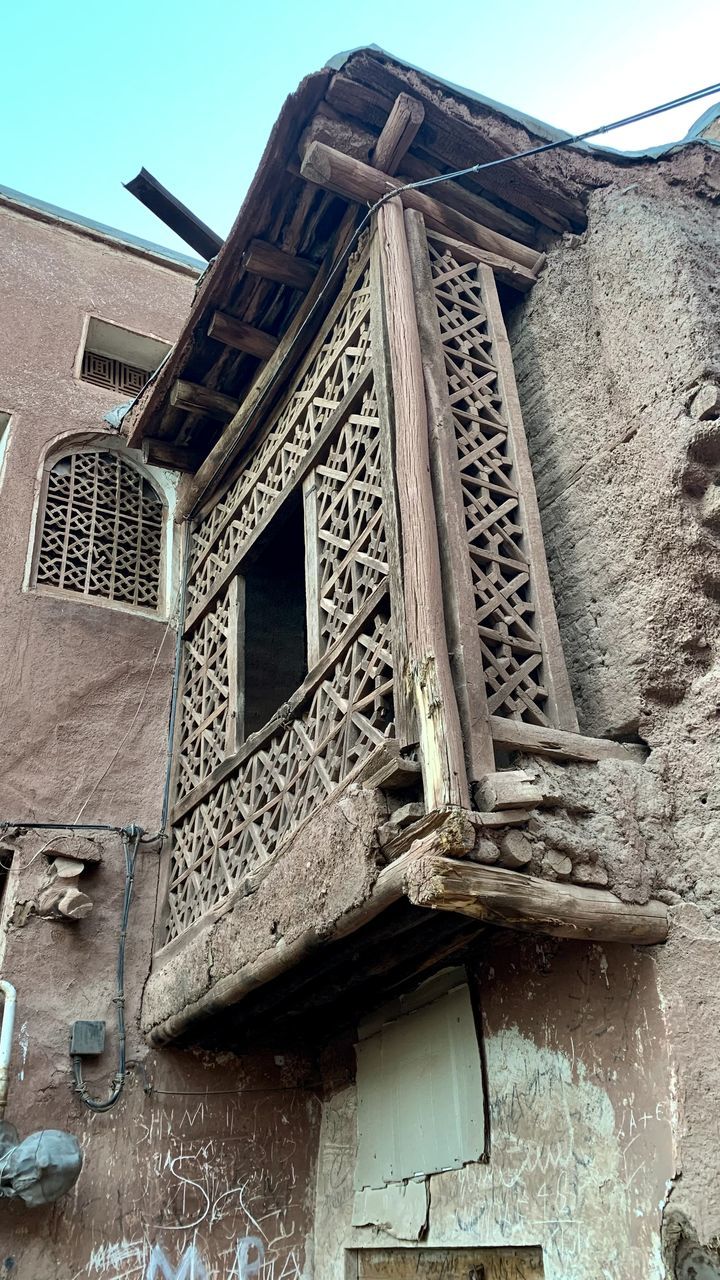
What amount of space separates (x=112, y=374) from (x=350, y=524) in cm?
469

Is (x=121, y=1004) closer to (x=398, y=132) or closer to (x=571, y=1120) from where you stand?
(x=571, y=1120)

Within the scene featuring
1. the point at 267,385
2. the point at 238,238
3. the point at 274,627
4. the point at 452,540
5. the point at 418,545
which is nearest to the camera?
the point at 418,545

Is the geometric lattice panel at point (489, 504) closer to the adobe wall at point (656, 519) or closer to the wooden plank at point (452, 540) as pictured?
the wooden plank at point (452, 540)

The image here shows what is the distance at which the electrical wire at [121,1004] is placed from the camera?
5.18m

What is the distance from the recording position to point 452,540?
13.0 ft

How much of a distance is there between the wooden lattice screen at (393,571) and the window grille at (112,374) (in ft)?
8.89

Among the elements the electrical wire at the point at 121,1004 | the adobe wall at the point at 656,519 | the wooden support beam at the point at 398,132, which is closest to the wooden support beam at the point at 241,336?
the wooden support beam at the point at 398,132

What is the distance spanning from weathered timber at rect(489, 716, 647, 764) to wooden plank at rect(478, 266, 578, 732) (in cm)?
12

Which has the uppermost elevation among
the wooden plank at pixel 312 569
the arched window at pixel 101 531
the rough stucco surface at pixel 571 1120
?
the arched window at pixel 101 531

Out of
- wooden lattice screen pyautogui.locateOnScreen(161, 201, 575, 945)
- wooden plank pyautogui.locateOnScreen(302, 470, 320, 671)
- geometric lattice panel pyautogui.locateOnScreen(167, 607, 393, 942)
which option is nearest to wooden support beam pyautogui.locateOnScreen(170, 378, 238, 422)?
wooden lattice screen pyautogui.locateOnScreen(161, 201, 575, 945)

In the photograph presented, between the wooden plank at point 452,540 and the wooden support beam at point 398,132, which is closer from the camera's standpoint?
the wooden plank at point 452,540

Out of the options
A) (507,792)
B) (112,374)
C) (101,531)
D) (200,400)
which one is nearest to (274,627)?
(101,531)

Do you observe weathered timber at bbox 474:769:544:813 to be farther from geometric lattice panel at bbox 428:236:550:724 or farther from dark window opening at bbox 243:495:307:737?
dark window opening at bbox 243:495:307:737

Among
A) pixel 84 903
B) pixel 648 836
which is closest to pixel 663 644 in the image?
pixel 648 836
